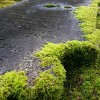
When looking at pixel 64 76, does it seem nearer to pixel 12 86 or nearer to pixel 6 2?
pixel 12 86

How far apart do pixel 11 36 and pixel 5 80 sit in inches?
163

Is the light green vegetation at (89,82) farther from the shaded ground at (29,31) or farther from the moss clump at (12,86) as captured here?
the moss clump at (12,86)

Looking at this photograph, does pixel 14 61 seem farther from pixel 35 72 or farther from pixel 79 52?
pixel 79 52

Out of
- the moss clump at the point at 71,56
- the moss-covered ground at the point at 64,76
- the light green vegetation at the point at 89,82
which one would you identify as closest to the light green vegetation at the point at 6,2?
the light green vegetation at the point at 89,82

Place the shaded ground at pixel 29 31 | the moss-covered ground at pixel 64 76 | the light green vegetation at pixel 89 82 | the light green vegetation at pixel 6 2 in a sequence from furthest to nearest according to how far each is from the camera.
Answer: the light green vegetation at pixel 6 2 → the light green vegetation at pixel 89 82 → the shaded ground at pixel 29 31 → the moss-covered ground at pixel 64 76

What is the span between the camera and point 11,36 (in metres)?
10.2

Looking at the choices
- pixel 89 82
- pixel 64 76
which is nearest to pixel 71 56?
pixel 89 82

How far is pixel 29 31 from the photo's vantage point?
1090 centimetres

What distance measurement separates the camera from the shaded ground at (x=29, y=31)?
7762mm

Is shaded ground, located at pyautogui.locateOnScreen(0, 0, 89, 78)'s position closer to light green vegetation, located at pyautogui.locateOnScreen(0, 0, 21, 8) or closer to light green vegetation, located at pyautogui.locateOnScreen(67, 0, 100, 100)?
light green vegetation, located at pyautogui.locateOnScreen(67, 0, 100, 100)

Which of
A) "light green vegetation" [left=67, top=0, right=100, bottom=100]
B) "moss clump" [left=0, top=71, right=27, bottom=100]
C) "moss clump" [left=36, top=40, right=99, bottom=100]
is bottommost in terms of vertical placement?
"light green vegetation" [left=67, top=0, right=100, bottom=100]

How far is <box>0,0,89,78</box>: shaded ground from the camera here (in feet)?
25.5

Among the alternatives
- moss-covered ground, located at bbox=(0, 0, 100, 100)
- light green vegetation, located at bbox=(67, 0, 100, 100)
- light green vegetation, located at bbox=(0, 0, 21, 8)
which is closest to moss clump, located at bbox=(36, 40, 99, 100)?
moss-covered ground, located at bbox=(0, 0, 100, 100)

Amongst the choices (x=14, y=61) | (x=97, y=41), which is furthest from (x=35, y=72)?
(x=97, y=41)
